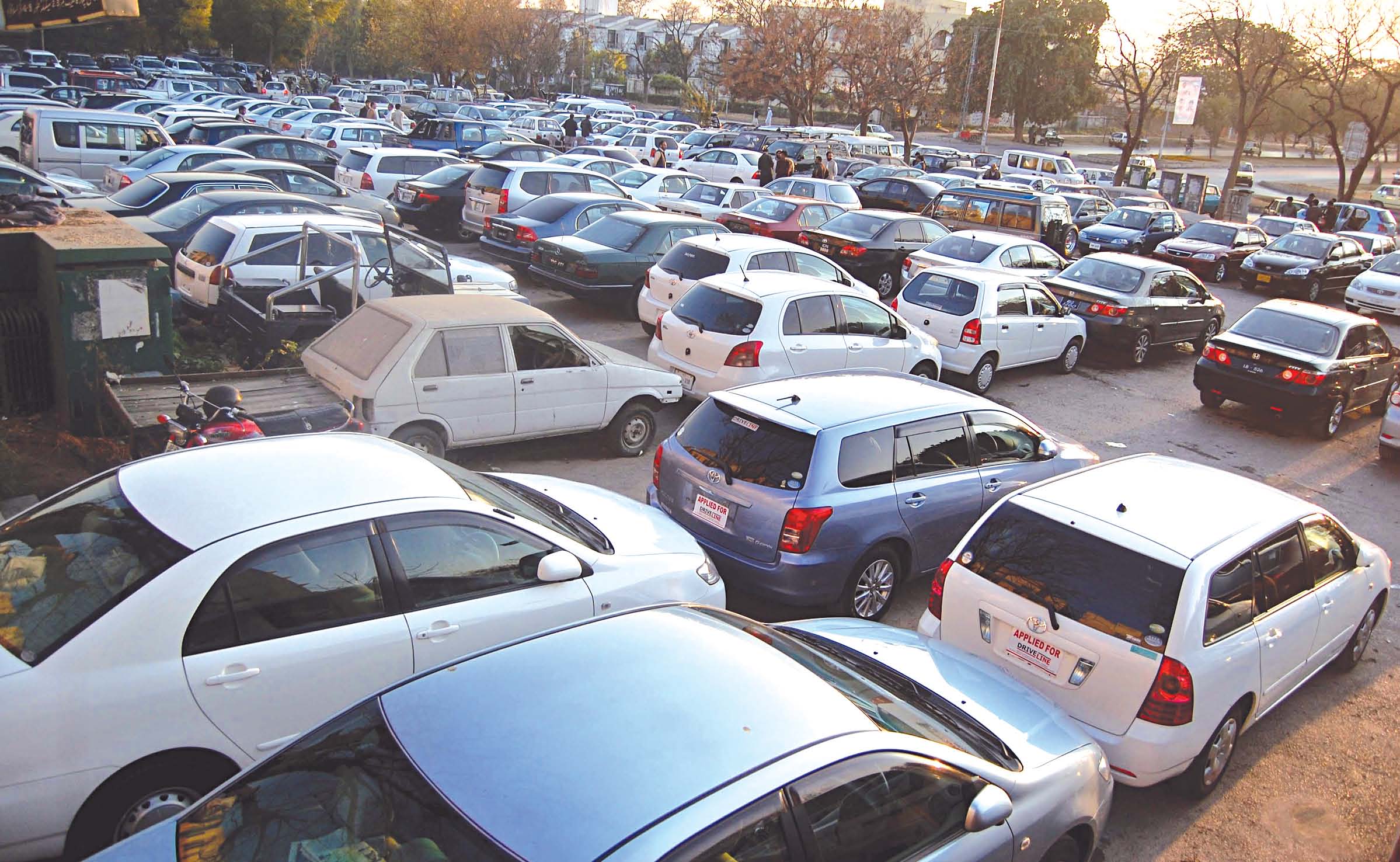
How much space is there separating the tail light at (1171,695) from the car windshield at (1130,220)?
23.4m

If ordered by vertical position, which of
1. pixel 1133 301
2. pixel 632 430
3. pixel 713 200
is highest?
pixel 713 200

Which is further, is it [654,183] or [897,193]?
[897,193]

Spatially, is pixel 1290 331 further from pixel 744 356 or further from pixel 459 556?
pixel 459 556

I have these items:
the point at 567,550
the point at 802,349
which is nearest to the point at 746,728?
the point at 567,550

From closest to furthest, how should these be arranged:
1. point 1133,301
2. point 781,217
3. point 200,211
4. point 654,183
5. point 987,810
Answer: point 987,810, point 200,211, point 1133,301, point 781,217, point 654,183

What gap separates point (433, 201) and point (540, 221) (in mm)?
3683

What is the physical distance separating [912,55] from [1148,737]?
43931 mm

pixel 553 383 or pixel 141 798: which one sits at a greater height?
pixel 553 383

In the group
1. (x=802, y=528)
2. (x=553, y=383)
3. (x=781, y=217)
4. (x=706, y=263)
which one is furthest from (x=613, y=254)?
(x=802, y=528)

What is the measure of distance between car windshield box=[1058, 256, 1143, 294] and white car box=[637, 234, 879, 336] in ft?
15.5

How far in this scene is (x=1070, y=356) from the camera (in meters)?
15.0

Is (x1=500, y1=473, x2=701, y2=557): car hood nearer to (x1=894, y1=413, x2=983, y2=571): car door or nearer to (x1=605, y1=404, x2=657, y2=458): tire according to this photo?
(x1=894, y1=413, x2=983, y2=571): car door

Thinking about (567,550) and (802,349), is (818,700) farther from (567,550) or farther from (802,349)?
(802,349)

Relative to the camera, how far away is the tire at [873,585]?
Result: 695cm
